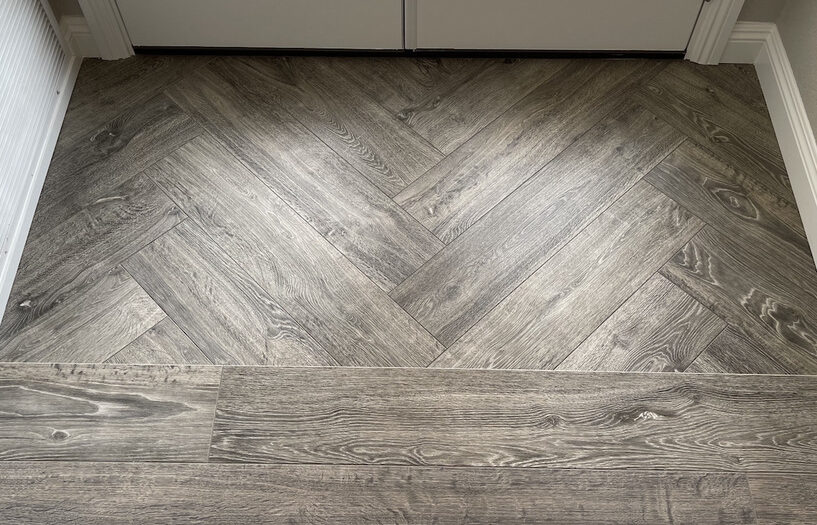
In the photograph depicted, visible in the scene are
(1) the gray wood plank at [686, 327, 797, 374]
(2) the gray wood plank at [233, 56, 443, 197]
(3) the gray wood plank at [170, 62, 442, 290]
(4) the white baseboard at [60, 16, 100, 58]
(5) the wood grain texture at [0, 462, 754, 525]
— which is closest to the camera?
(5) the wood grain texture at [0, 462, 754, 525]

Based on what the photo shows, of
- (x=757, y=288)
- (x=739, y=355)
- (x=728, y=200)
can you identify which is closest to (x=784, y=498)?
(x=739, y=355)

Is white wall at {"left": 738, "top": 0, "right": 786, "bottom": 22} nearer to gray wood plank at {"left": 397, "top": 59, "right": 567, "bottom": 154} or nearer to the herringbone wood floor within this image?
the herringbone wood floor

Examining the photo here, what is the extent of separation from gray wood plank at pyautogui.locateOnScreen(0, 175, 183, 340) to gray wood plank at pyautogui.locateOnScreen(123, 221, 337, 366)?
4 cm

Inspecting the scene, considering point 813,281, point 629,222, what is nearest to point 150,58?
point 629,222

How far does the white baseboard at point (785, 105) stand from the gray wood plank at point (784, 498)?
1.63ft

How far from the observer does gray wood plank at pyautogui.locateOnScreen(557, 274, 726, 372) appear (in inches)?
57.6

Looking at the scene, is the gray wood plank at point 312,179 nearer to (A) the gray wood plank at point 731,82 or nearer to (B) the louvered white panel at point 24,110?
(B) the louvered white panel at point 24,110

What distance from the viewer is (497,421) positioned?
1393mm

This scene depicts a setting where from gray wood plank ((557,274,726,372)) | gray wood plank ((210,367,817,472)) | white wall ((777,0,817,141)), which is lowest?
gray wood plank ((210,367,817,472))

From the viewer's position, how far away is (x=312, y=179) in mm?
1710

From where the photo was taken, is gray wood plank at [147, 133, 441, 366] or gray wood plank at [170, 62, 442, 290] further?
gray wood plank at [170, 62, 442, 290]

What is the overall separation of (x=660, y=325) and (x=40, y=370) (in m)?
1.13

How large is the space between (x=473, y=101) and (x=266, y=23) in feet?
1.66

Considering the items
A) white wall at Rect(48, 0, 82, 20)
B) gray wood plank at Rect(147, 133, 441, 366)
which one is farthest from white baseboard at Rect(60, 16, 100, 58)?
gray wood plank at Rect(147, 133, 441, 366)
